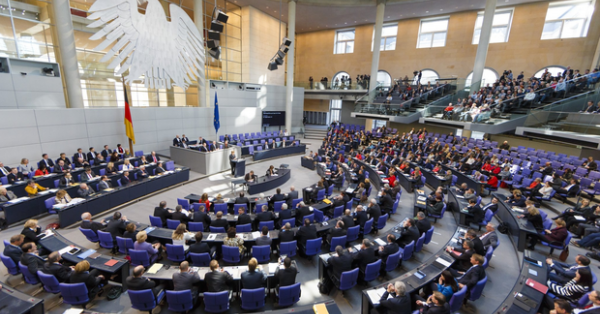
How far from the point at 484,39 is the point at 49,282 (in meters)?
25.6

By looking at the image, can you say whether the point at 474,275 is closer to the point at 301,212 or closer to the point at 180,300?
the point at 301,212

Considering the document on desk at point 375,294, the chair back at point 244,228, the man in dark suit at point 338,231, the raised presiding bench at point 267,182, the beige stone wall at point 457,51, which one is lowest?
Result: the raised presiding bench at point 267,182

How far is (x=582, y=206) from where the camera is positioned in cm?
782

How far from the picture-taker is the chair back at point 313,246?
6012 millimetres

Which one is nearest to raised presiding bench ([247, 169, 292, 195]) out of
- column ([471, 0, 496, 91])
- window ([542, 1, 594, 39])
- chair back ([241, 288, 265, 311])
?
chair back ([241, 288, 265, 311])

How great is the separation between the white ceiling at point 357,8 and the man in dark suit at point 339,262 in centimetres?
2062

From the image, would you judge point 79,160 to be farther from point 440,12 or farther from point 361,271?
point 440,12

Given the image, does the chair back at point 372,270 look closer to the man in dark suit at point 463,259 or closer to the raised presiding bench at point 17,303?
the man in dark suit at point 463,259

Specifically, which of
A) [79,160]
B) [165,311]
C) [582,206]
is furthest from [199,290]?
[582,206]

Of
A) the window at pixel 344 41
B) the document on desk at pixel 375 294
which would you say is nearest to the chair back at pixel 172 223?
the document on desk at pixel 375 294

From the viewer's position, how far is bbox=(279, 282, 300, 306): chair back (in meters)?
4.51

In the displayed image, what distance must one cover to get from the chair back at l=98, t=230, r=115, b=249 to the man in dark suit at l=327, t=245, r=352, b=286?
5.17 m

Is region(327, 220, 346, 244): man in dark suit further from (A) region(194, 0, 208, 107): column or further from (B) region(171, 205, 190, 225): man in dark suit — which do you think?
(A) region(194, 0, 208, 107): column

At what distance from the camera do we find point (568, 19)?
19656 mm
